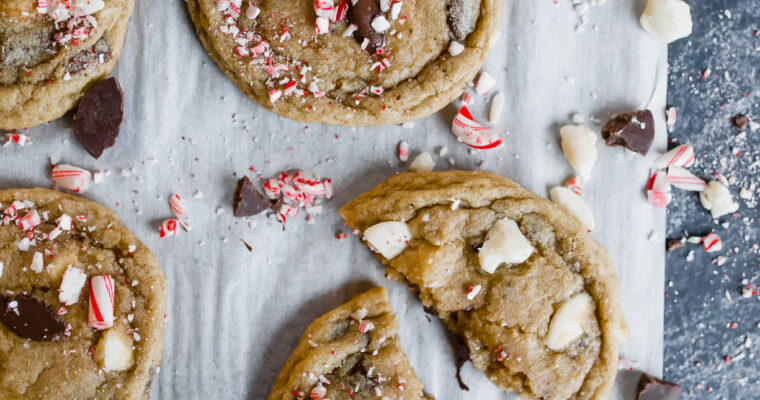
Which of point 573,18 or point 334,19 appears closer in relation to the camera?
point 334,19

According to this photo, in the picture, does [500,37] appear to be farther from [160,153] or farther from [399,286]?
[160,153]

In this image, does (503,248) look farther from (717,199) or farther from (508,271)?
(717,199)

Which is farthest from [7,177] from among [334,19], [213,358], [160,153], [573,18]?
[573,18]

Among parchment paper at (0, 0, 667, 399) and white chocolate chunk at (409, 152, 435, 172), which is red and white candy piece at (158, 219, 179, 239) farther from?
white chocolate chunk at (409, 152, 435, 172)

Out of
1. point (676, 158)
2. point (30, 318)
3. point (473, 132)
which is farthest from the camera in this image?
point (676, 158)

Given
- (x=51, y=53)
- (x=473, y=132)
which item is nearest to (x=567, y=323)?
(x=473, y=132)

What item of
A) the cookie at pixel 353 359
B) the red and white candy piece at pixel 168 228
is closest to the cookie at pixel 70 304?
the red and white candy piece at pixel 168 228

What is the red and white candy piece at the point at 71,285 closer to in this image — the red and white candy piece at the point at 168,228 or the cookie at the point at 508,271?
the red and white candy piece at the point at 168,228
